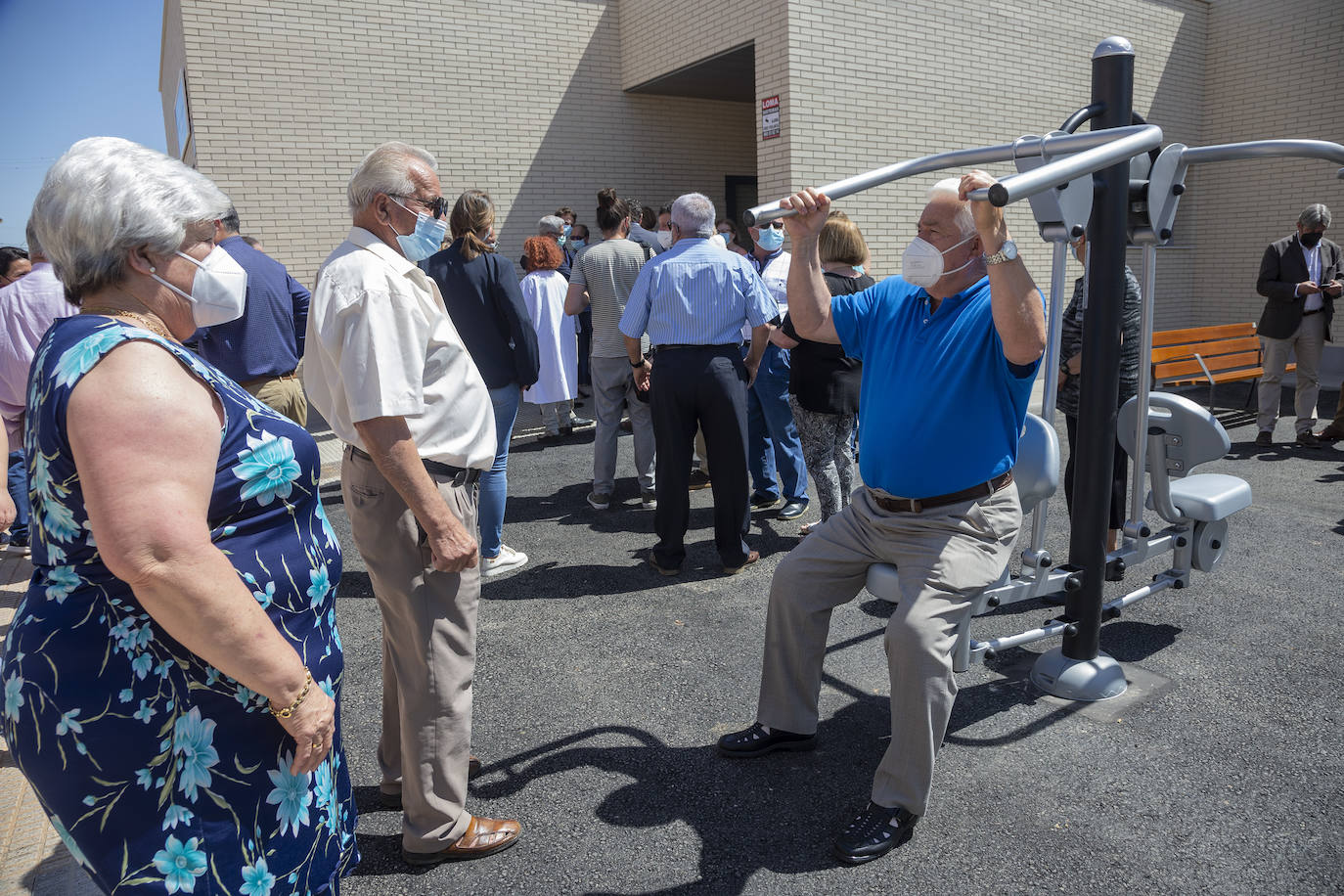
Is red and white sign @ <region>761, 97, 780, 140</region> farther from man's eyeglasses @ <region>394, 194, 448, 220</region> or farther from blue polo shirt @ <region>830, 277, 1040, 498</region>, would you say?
man's eyeglasses @ <region>394, 194, 448, 220</region>

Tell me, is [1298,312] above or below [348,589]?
above

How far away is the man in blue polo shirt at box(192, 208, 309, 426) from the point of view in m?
4.53

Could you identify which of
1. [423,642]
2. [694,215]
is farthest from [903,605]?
[694,215]

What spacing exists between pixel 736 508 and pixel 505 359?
1.58 m

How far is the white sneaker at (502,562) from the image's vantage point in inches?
205

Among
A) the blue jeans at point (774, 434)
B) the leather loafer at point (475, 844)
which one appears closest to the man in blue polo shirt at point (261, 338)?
the leather loafer at point (475, 844)

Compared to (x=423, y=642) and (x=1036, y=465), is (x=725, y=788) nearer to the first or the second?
(x=423, y=642)

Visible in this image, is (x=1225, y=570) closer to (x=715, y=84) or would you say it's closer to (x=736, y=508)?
(x=736, y=508)

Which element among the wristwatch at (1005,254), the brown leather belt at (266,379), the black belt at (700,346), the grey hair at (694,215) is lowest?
the brown leather belt at (266,379)

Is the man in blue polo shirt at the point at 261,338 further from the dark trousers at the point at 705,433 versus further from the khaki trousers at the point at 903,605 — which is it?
the khaki trousers at the point at 903,605

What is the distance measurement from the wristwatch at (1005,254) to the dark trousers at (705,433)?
7.78 ft

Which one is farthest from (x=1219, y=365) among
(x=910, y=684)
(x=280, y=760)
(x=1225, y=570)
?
(x=280, y=760)

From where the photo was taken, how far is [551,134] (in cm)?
1196

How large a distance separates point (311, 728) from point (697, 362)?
134 inches
